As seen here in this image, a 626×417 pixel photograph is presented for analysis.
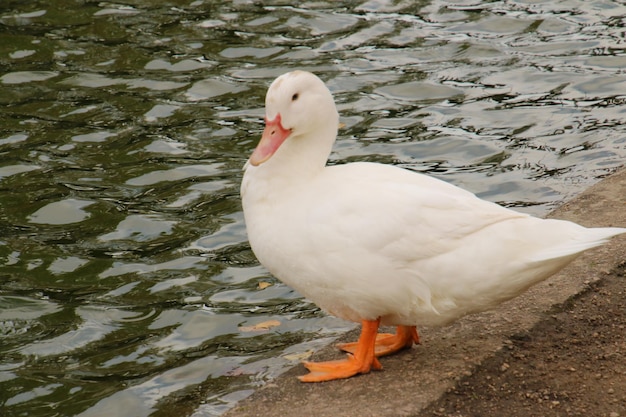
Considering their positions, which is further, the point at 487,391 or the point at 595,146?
the point at 595,146

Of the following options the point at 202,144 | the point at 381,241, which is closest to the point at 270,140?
the point at 381,241

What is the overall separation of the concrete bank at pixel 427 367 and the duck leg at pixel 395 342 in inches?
1.6

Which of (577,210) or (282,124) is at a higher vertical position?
(282,124)

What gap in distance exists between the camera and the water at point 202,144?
18.3 ft

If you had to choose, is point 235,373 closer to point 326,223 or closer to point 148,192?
point 326,223

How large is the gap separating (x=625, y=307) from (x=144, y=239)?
323 cm

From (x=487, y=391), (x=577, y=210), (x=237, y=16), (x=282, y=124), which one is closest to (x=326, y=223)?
(x=282, y=124)

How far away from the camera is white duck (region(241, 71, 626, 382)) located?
4.15 meters

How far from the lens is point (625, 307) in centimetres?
492

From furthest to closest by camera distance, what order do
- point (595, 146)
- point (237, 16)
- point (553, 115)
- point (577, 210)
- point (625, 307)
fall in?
point (237, 16) → point (553, 115) → point (595, 146) → point (577, 210) → point (625, 307)

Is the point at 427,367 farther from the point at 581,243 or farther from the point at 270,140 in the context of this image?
the point at 270,140

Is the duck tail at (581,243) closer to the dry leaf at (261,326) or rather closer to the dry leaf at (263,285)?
the dry leaf at (261,326)

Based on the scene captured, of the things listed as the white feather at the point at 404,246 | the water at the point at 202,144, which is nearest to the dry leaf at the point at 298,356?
the water at the point at 202,144

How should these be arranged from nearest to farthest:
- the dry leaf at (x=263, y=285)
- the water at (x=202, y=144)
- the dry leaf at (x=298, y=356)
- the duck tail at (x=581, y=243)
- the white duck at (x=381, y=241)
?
the duck tail at (x=581, y=243), the white duck at (x=381, y=241), the dry leaf at (x=298, y=356), the water at (x=202, y=144), the dry leaf at (x=263, y=285)
